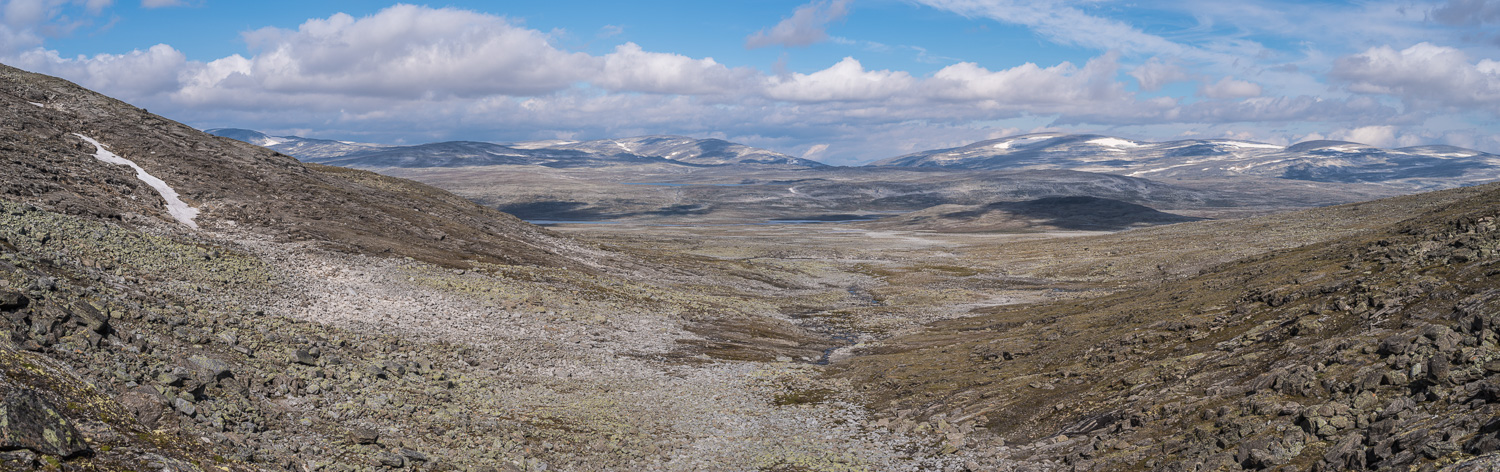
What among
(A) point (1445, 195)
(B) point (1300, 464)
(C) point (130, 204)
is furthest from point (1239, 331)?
(A) point (1445, 195)

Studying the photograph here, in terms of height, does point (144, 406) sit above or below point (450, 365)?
above

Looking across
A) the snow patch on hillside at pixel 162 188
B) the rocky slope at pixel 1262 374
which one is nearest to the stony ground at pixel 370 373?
the rocky slope at pixel 1262 374

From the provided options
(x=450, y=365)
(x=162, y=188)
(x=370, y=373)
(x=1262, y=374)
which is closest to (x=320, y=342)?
(x=370, y=373)

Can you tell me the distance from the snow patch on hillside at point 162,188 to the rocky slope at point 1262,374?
44.2 m

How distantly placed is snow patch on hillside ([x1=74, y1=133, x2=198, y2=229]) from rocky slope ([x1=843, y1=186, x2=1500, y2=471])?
44.2 meters

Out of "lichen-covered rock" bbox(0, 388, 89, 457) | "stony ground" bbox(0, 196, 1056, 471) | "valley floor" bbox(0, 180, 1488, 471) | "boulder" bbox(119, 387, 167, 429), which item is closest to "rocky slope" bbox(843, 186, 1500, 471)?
"valley floor" bbox(0, 180, 1488, 471)

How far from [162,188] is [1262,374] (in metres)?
66.7

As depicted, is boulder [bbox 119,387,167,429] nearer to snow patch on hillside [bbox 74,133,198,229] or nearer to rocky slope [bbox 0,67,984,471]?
rocky slope [bbox 0,67,984,471]

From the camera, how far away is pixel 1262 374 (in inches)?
1129

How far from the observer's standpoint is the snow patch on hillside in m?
52.1

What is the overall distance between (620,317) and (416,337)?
1692 cm

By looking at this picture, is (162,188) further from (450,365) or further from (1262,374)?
(1262,374)

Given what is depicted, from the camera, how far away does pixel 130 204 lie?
5031 centimetres

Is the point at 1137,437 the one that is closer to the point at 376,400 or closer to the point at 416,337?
the point at 376,400
